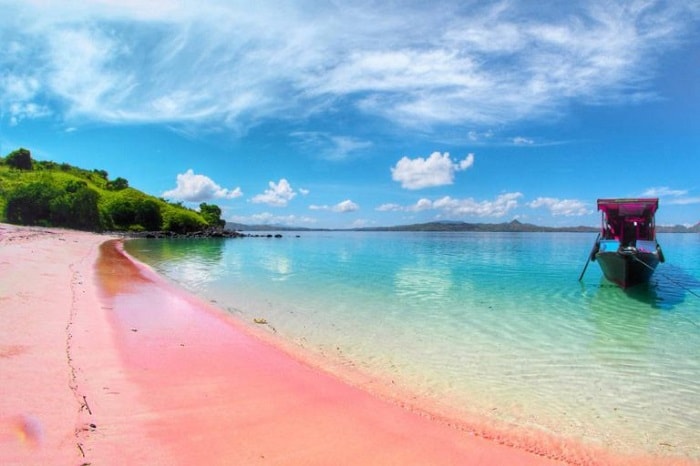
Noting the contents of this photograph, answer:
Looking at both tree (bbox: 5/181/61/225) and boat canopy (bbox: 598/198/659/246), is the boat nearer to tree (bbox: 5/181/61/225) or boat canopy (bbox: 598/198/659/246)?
boat canopy (bbox: 598/198/659/246)

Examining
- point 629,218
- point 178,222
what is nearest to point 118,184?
point 178,222

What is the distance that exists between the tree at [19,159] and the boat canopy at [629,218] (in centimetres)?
12400

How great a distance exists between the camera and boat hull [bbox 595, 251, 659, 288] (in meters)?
17.7

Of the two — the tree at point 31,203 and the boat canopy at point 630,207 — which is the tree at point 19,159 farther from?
the boat canopy at point 630,207

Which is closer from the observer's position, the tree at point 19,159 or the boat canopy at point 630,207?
the boat canopy at point 630,207

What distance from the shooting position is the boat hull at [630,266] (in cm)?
1773

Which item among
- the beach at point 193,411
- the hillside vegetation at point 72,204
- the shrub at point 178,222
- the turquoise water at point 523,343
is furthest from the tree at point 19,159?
the beach at point 193,411

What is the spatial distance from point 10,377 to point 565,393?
8507mm

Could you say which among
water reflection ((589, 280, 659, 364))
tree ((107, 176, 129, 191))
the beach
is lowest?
water reflection ((589, 280, 659, 364))

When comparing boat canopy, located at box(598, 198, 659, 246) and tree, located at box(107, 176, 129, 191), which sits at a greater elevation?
tree, located at box(107, 176, 129, 191)

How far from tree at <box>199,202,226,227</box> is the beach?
12193 centimetres

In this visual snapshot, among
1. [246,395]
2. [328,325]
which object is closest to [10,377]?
[246,395]

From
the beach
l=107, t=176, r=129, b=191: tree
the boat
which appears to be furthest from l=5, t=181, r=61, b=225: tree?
the boat

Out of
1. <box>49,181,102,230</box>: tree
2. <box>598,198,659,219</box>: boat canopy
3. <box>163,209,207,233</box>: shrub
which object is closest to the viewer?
<box>598,198,659,219</box>: boat canopy
